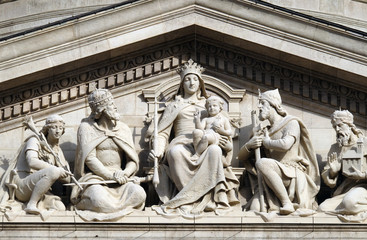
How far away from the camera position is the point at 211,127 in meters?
25.7

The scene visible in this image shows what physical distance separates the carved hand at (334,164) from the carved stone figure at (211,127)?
64.0 inches

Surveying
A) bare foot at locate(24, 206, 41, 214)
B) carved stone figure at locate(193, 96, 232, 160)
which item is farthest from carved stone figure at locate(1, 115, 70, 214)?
carved stone figure at locate(193, 96, 232, 160)

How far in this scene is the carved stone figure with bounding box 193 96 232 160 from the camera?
25.5 meters

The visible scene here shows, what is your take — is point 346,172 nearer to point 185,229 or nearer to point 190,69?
point 185,229

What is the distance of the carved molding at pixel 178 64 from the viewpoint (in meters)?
26.7

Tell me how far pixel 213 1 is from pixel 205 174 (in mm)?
3081

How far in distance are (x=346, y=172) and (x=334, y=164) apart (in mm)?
253

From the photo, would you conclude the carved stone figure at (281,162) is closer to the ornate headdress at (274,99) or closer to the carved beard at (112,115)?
the ornate headdress at (274,99)

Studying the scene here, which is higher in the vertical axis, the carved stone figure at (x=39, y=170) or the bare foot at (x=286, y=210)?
the carved stone figure at (x=39, y=170)

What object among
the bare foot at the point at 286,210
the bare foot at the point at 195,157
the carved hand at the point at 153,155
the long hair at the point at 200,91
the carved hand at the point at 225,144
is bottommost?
the bare foot at the point at 286,210

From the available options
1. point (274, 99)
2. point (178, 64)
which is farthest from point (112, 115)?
point (274, 99)

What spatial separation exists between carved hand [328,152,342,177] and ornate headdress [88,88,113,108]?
358cm

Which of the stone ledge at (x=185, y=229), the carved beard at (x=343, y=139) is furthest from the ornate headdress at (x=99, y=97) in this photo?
the carved beard at (x=343, y=139)

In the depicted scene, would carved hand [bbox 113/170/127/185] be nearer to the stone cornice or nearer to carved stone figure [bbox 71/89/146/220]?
carved stone figure [bbox 71/89/146/220]
